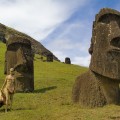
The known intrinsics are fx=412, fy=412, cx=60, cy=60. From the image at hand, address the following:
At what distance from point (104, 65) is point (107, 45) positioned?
3.18 feet

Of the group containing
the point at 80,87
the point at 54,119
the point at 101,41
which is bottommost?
the point at 54,119

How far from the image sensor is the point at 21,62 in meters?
29.2

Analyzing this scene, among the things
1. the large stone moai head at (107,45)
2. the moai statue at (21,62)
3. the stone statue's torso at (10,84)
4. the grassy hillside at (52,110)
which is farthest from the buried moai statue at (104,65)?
the moai statue at (21,62)

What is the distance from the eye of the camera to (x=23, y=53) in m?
29.8

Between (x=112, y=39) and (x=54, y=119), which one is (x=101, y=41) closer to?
(x=112, y=39)

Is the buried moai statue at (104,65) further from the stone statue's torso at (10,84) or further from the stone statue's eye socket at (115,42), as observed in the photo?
the stone statue's torso at (10,84)

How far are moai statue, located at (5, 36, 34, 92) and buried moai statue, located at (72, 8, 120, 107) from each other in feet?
29.2

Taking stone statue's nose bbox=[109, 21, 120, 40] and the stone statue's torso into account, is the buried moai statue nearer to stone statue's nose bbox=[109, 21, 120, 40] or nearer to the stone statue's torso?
stone statue's nose bbox=[109, 21, 120, 40]

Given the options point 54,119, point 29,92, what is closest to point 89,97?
point 54,119

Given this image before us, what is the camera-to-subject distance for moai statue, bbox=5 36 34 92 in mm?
28781

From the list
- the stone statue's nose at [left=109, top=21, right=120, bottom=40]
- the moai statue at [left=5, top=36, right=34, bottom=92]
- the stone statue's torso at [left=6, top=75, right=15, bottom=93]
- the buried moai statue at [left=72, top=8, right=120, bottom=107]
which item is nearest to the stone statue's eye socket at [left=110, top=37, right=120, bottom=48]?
the buried moai statue at [left=72, top=8, right=120, bottom=107]

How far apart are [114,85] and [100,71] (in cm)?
98

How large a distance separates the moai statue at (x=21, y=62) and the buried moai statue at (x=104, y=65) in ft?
29.2

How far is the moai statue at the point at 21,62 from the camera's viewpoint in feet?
94.4
